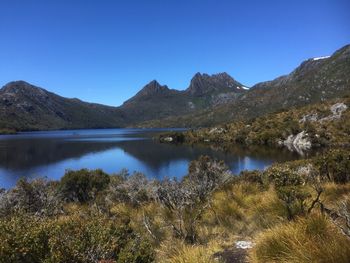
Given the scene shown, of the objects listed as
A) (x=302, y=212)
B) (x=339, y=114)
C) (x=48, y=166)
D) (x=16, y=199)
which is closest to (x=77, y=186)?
(x=16, y=199)

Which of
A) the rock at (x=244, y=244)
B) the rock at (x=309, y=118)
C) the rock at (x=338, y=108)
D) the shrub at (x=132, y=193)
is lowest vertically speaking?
the shrub at (x=132, y=193)

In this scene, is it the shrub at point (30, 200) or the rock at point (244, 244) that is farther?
the shrub at point (30, 200)

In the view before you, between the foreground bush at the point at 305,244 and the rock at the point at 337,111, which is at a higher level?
the rock at the point at 337,111

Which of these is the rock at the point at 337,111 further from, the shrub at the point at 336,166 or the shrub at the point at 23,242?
the shrub at the point at 23,242

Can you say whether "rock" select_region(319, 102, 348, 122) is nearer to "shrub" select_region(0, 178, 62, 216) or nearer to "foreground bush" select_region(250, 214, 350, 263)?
"shrub" select_region(0, 178, 62, 216)

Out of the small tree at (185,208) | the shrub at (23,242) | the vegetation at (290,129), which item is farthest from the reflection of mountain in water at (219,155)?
the shrub at (23,242)

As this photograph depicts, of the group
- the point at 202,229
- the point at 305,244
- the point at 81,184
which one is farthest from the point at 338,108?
the point at 305,244

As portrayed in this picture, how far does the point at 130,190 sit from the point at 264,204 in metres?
9.56

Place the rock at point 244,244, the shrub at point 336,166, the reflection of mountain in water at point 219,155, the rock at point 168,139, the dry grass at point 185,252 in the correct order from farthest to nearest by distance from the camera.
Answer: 1. the rock at point 168,139
2. the reflection of mountain in water at point 219,155
3. the shrub at point 336,166
4. the rock at point 244,244
5. the dry grass at point 185,252

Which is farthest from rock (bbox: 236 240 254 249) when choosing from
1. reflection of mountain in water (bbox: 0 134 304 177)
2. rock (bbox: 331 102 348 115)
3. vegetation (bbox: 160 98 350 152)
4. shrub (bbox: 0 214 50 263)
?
rock (bbox: 331 102 348 115)

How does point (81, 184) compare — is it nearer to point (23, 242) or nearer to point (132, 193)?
point (132, 193)

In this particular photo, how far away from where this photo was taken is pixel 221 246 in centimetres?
841

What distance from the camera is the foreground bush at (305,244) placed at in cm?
484

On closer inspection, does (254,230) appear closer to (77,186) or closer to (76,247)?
(76,247)
